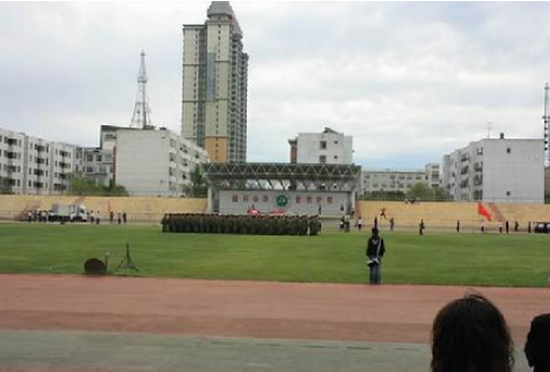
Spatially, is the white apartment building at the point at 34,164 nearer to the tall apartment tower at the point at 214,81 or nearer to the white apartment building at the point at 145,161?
the white apartment building at the point at 145,161

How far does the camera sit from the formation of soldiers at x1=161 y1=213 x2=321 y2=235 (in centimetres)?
5384

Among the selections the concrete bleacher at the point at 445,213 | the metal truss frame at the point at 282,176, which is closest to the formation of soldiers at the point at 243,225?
the concrete bleacher at the point at 445,213

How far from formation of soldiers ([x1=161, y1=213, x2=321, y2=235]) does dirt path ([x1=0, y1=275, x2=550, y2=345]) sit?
106 feet

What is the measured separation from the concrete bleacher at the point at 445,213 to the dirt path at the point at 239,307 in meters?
69.5

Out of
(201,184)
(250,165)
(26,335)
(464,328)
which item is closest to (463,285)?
(26,335)

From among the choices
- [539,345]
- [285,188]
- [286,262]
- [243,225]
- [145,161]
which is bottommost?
[286,262]

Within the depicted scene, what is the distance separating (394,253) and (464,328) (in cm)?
3241

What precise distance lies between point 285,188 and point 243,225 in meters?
49.2

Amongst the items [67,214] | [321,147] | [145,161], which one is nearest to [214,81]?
[321,147]

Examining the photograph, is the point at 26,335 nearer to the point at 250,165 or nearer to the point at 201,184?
the point at 250,165

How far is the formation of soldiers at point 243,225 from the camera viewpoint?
5384cm

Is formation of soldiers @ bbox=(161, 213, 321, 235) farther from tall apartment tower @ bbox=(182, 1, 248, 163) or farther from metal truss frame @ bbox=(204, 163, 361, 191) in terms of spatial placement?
tall apartment tower @ bbox=(182, 1, 248, 163)

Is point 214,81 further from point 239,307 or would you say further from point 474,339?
point 474,339

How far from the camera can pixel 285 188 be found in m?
103
